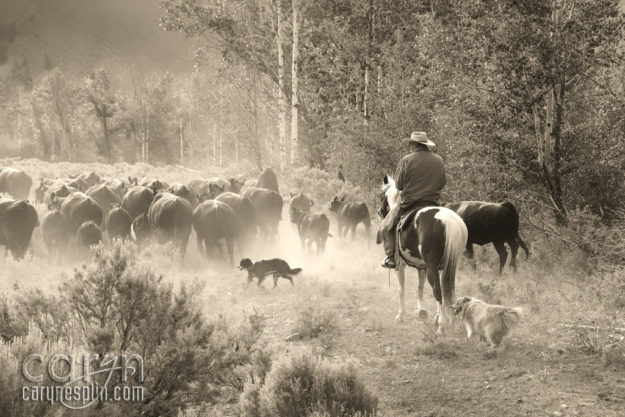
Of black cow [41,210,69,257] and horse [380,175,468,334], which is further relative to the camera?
black cow [41,210,69,257]

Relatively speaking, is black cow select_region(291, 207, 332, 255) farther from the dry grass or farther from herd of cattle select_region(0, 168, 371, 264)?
the dry grass

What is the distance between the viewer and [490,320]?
715 centimetres

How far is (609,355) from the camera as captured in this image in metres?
6.38

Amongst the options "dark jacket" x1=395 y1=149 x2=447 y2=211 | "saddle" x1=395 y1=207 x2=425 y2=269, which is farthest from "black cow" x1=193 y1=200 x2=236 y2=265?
"dark jacket" x1=395 y1=149 x2=447 y2=211

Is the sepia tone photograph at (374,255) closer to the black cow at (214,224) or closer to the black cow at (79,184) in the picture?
the black cow at (214,224)

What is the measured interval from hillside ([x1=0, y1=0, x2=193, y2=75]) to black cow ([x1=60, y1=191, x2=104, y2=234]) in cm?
12618

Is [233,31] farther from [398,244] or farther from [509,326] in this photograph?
[509,326]

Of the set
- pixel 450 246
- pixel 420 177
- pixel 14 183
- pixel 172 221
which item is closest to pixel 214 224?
pixel 172 221

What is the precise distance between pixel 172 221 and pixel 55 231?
9.89 feet

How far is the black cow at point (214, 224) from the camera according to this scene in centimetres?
1351

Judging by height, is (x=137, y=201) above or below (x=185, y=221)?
above

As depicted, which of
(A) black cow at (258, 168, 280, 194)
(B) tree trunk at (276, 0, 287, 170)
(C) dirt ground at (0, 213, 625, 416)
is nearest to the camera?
(C) dirt ground at (0, 213, 625, 416)

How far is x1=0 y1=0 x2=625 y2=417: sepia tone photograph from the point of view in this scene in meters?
5.33

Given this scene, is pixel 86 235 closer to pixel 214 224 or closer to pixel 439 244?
pixel 214 224
